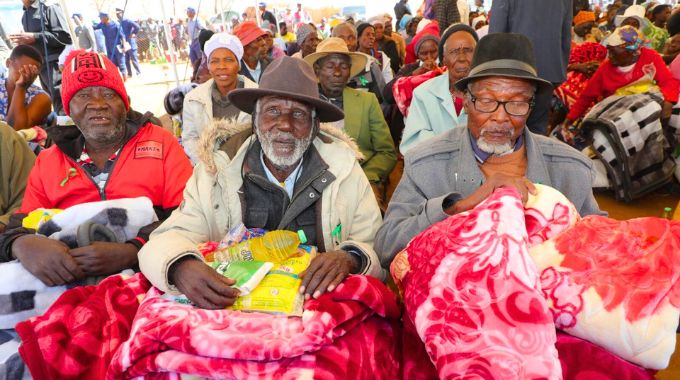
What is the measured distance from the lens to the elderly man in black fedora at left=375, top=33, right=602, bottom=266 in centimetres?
205

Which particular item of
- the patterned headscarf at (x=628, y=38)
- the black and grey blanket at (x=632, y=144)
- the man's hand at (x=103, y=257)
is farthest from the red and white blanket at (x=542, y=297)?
the patterned headscarf at (x=628, y=38)

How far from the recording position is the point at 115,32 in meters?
11.7

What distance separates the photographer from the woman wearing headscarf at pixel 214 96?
13.6 ft

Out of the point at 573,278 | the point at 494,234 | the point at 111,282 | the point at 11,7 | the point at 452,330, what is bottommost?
the point at 111,282

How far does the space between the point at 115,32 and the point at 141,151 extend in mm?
10965

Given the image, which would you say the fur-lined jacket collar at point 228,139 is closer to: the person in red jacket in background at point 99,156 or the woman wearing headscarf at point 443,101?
the person in red jacket in background at point 99,156

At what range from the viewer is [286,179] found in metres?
2.28

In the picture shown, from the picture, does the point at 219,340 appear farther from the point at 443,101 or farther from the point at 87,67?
the point at 443,101

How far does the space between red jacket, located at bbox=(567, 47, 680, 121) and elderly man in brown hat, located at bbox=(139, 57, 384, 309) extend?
392 cm

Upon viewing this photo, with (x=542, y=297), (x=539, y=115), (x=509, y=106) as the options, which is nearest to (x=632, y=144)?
(x=539, y=115)

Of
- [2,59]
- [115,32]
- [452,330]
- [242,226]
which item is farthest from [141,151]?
[115,32]

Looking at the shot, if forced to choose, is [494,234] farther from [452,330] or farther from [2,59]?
[2,59]

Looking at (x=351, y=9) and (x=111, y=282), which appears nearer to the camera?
(x=111, y=282)

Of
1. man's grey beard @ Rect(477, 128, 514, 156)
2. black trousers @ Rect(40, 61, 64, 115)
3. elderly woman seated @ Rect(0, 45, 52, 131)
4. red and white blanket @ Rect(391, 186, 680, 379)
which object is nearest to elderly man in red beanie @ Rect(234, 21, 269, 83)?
elderly woman seated @ Rect(0, 45, 52, 131)
